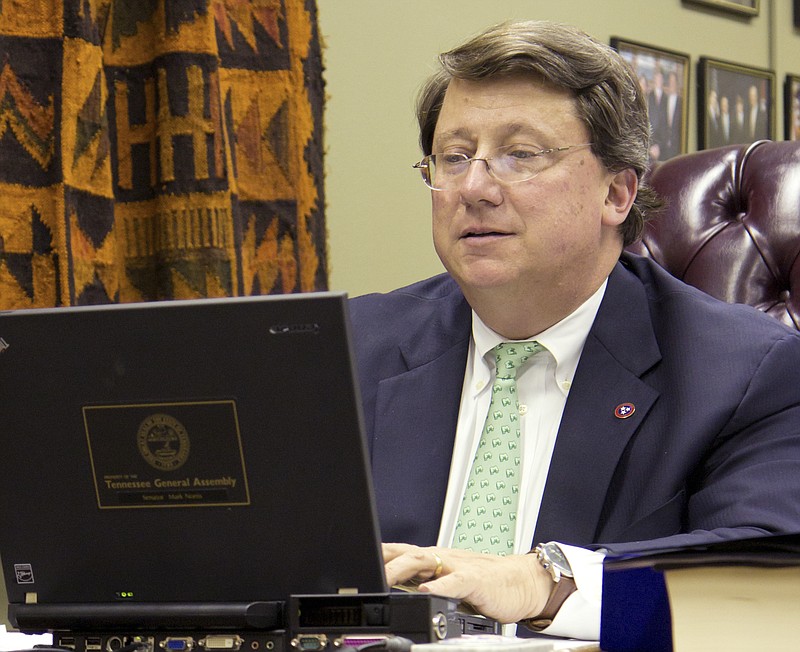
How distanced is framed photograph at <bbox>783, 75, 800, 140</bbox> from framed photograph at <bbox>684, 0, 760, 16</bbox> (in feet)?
0.92

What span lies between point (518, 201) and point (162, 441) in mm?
953

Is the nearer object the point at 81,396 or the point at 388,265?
the point at 81,396

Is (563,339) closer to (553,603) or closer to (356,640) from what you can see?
(553,603)

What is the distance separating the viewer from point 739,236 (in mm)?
2268

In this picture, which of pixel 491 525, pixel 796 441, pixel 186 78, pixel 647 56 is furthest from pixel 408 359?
pixel 647 56

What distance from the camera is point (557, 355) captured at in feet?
6.30

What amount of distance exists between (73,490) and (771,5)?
3.58 meters

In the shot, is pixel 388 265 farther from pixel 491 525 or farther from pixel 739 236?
pixel 491 525

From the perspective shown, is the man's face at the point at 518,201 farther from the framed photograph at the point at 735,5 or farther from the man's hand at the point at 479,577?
the framed photograph at the point at 735,5

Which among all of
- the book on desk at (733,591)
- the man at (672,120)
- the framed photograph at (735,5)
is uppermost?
the framed photograph at (735,5)

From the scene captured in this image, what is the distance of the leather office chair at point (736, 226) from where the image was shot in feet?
7.34

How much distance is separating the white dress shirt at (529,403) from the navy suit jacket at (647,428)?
2 centimetres

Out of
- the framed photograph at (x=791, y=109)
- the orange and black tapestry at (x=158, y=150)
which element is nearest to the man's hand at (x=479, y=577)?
the orange and black tapestry at (x=158, y=150)

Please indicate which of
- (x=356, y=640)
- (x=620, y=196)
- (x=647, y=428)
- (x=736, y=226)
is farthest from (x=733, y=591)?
(x=736, y=226)
